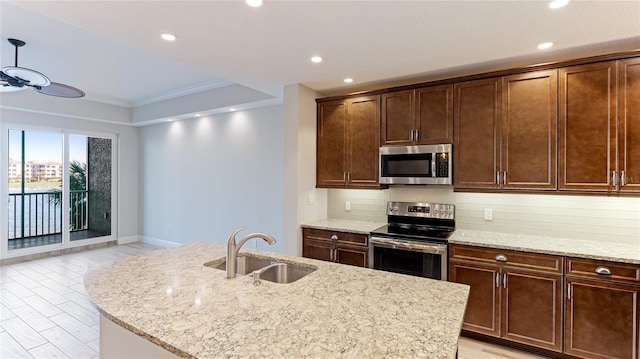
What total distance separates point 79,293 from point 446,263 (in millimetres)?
4315

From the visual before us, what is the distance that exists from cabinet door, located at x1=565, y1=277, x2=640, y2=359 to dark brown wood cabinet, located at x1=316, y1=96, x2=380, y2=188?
190cm

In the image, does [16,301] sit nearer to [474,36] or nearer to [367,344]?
[367,344]

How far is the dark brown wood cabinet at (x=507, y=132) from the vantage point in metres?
2.56

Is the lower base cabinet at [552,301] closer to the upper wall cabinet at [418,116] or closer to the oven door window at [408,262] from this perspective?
the oven door window at [408,262]

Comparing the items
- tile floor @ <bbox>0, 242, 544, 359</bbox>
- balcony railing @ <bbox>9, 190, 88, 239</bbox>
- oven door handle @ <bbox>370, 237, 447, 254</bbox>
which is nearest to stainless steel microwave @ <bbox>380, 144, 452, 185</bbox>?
oven door handle @ <bbox>370, 237, 447, 254</bbox>

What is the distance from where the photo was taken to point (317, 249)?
341cm

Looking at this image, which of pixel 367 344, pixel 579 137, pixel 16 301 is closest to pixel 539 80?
pixel 579 137

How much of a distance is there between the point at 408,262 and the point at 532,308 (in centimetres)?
100

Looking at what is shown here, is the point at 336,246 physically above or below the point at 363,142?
below

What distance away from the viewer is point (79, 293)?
378 cm

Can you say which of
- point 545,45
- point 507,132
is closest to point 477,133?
point 507,132

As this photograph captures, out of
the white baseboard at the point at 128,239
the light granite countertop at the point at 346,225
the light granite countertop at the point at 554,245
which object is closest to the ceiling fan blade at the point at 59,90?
the light granite countertop at the point at 346,225

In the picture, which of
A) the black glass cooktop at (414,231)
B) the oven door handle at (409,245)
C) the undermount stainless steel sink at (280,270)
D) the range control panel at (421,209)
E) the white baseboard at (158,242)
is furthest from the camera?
the white baseboard at (158,242)

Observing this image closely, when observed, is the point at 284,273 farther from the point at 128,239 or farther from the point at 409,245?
the point at 128,239
